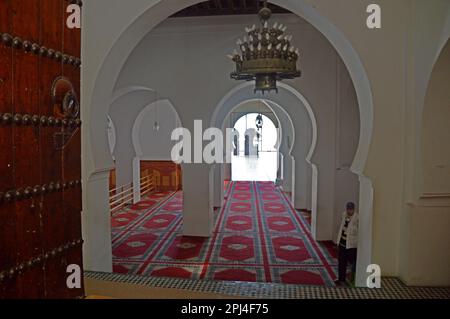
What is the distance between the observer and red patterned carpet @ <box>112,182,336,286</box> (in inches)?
219

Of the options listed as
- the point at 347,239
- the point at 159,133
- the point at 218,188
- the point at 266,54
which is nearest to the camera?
the point at 266,54

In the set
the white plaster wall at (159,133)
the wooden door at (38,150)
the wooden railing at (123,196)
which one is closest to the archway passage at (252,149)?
the white plaster wall at (159,133)

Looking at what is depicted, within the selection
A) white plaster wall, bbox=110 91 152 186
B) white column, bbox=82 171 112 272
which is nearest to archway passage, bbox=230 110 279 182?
white plaster wall, bbox=110 91 152 186

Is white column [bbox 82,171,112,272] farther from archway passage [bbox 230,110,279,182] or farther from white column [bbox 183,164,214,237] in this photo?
archway passage [bbox 230,110,279,182]

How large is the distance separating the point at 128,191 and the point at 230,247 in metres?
5.16

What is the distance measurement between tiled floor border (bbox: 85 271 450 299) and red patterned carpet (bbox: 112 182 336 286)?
252 centimetres

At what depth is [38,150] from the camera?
164cm

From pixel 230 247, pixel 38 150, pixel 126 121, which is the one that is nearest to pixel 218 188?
pixel 126 121

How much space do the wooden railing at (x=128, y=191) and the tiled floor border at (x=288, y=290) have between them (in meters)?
7.34

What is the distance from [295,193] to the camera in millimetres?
9969

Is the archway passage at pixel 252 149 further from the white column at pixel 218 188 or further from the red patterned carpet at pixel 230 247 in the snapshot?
the red patterned carpet at pixel 230 247

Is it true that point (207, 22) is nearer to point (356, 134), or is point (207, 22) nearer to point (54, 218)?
point (356, 134)

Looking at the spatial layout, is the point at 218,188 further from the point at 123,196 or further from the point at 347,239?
the point at 347,239
